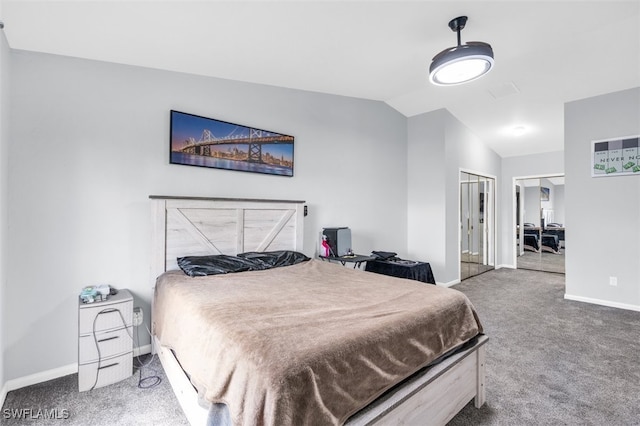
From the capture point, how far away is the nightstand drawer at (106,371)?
205 centimetres

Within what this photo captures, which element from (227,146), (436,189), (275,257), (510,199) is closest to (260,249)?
(275,257)

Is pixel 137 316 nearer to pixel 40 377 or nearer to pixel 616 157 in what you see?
pixel 40 377

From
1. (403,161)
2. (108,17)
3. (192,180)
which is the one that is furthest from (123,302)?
(403,161)

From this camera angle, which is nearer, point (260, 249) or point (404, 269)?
point (260, 249)

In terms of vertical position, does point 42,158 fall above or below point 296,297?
above

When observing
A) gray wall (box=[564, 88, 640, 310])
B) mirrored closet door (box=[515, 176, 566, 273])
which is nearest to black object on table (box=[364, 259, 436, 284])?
gray wall (box=[564, 88, 640, 310])

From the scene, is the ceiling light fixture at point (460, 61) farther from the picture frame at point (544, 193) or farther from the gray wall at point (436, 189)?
the picture frame at point (544, 193)

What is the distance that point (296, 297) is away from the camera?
1880 millimetres

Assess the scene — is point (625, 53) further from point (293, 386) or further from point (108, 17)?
point (108, 17)

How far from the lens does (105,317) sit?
212 centimetres

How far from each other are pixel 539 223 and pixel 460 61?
5.79 m

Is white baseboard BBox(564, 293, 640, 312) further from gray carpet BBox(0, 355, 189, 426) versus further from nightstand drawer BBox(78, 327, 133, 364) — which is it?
nightstand drawer BBox(78, 327, 133, 364)

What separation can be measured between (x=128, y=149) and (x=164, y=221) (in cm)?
67

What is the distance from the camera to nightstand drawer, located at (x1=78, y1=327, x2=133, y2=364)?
205cm
